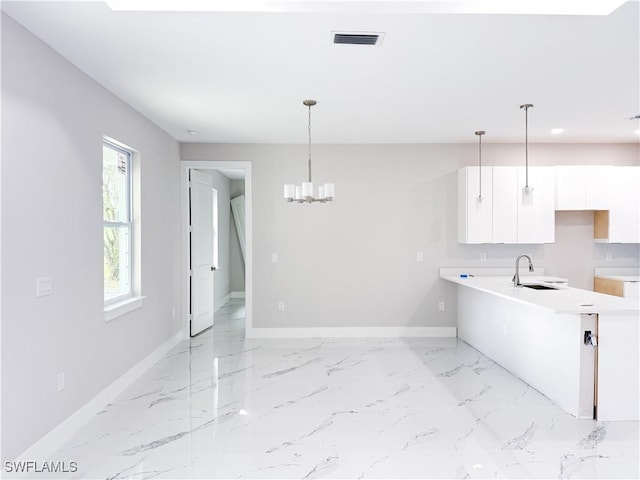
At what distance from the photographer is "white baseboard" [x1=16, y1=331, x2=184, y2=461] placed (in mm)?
2615

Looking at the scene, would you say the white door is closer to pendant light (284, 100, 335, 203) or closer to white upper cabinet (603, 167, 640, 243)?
pendant light (284, 100, 335, 203)

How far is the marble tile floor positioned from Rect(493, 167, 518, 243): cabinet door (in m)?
1.65

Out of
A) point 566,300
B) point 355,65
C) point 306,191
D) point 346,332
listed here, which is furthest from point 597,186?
point 355,65

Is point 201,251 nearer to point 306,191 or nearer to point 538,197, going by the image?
point 306,191

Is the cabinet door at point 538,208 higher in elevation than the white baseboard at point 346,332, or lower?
higher

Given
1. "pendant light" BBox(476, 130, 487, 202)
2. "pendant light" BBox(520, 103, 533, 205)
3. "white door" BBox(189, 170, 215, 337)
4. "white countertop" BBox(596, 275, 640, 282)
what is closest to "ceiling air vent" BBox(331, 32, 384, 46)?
"pendant light" BBox(520, 103, 533, 205)

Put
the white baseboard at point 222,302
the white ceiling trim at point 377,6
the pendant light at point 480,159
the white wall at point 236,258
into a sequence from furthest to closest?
the white wall at point 236,258
the white baseboard at point 222,302
the pendant light at point 480,159
the white ceiling trim at point 377,6

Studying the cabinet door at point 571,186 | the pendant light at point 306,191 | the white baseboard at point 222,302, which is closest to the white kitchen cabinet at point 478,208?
the cabinet door at point 571,186

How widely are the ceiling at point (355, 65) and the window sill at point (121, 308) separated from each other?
180cm

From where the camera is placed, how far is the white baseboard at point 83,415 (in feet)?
8.58

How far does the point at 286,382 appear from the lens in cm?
406

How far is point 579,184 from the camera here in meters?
5.42

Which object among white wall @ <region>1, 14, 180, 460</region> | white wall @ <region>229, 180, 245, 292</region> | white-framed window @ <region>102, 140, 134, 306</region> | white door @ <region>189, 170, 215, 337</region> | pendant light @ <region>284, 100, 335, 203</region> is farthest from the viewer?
white wall @ <region>229, 180, 245, 292</region>

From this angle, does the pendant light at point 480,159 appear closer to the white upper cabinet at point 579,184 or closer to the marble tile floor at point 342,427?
the white upper cabinet at point 579,184
